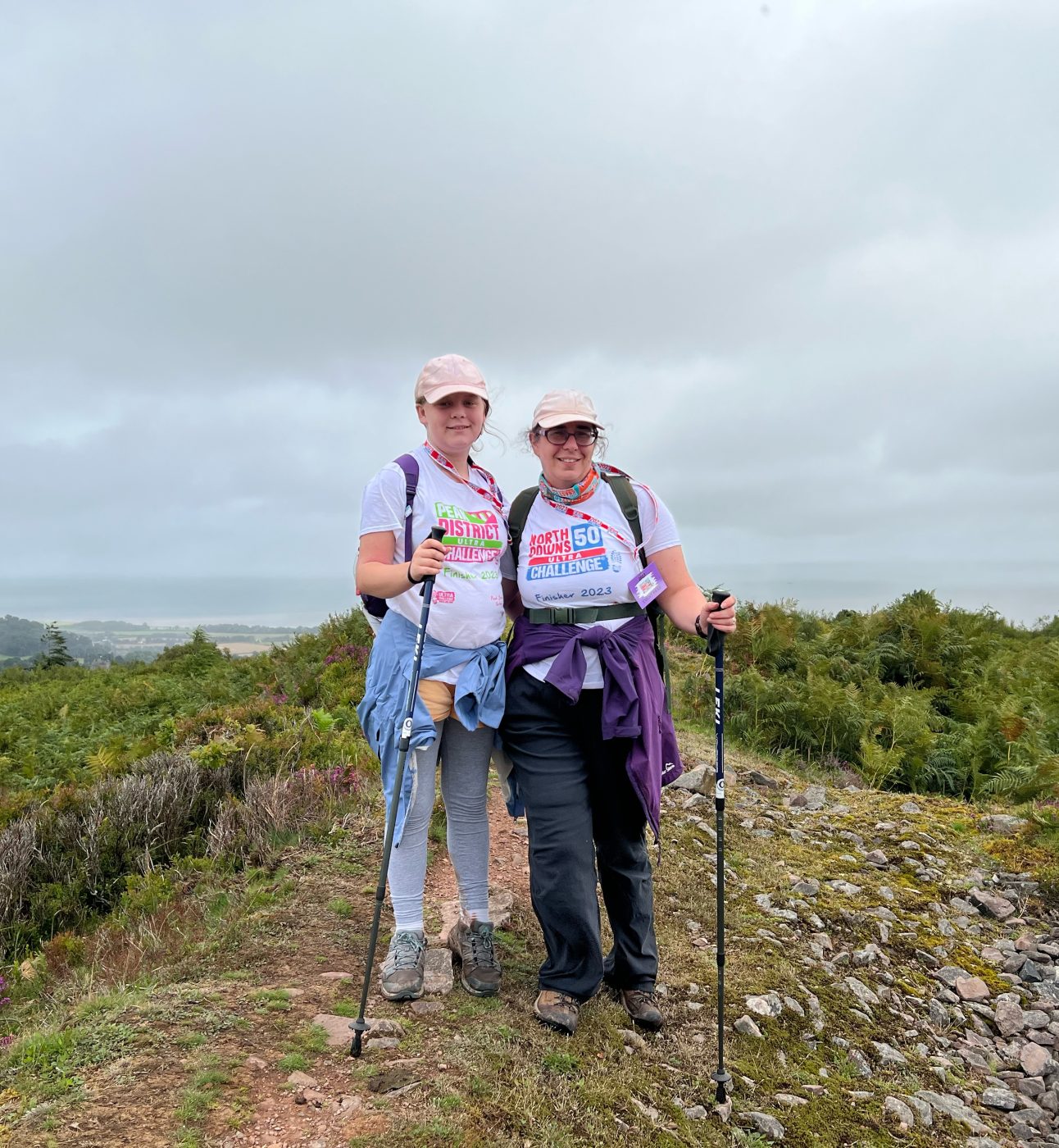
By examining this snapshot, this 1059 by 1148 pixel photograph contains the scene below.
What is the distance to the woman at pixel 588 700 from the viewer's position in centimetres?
366

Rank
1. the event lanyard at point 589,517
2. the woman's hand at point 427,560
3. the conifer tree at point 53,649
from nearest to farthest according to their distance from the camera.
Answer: the woman's hand at point 427,560, the event lanyard at point 589,517, the conifer tree at point 53,649

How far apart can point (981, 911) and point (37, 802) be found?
310 inches

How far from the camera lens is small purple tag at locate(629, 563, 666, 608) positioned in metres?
3.78

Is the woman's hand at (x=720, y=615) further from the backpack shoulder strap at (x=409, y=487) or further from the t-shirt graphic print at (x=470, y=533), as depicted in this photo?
the backpack shoulder strap at (x=409, y=487)

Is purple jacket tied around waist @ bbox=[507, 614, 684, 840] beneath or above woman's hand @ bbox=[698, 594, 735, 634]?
beneath

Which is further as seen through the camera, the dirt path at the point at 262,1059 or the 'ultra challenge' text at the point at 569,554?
the 'ultra challenge' text at the point at 569,554

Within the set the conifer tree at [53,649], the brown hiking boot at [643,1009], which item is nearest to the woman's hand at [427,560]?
the brown hiking boot at [643,1009]

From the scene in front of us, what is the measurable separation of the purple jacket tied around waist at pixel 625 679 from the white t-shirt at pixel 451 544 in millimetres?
254

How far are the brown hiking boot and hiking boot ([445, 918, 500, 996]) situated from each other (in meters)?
0.63

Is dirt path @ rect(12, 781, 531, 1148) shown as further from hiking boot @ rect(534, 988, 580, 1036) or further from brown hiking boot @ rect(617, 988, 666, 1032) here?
brown hiking boot @ rect(617, 988, 666, 1032)

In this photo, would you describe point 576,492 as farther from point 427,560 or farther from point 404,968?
point 404,968

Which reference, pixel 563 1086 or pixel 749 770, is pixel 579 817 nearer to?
pixel 563 1086

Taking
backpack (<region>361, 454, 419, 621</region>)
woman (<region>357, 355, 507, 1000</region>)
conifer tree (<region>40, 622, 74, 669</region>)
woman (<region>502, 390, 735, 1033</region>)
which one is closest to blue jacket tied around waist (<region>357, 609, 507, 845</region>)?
woman (<region>357, 355, 507, 1000</region>)

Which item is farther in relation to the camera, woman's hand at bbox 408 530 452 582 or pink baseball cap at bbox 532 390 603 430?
pink baseball cap at bbox 532 390 603 430
